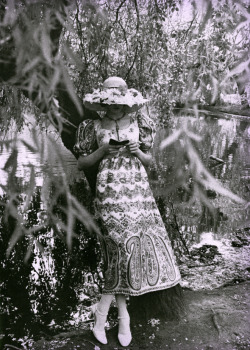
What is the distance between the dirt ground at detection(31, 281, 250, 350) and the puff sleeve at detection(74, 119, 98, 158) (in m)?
0.92

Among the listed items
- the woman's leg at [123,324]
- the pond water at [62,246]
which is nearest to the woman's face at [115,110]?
the pond water at [62,246]

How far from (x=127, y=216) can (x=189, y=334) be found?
68 centimetres

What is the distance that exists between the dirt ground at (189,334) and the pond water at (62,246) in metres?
0.37

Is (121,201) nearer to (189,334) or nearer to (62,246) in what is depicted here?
(189,334)

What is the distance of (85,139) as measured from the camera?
1.97 m

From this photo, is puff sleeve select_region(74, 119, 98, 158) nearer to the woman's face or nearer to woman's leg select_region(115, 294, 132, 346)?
the woman's face

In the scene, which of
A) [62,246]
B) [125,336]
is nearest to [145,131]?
[125,336]

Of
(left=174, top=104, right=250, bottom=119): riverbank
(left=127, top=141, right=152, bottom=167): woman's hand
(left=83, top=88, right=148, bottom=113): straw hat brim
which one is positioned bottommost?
(left=127, top=141, right=152, bottom=167): woman's hand

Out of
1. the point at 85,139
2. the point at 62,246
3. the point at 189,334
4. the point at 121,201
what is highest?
the point at 85,139

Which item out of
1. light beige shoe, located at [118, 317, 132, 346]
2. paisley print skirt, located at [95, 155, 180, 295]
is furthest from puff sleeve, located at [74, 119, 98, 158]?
light beige shoe, located at [118, 317, 132, 346]

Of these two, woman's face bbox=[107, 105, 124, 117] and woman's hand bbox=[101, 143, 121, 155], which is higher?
woman's face bbox=[107, 105, 124, 117]

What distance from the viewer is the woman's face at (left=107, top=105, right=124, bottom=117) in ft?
6.23

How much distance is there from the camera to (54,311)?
2588 millimetres

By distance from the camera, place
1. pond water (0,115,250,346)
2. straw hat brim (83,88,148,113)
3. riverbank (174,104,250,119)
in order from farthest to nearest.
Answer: riverbank (174,104,250,119) → pond water (0,115,250,346) → straw hat brim (83,88,148,113)
